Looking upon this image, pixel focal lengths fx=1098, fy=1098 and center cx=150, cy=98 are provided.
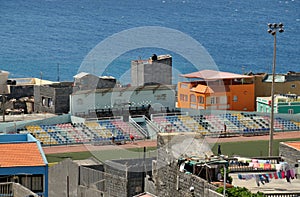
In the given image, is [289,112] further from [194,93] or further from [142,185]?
[142,185]

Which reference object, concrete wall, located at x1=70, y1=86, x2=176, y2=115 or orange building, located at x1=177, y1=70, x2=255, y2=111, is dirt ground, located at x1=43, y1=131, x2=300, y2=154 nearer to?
concrete wall, located at x1=70, y1=86, x2=176, y2=115

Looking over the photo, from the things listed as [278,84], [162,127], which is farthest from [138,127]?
[278,84]

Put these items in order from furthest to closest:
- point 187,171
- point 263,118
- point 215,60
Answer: point 215,60 < point 263,118 < point 187,171

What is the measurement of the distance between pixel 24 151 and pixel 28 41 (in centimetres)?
16312

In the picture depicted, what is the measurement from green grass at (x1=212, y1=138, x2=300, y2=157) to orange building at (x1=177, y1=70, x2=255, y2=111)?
11955 mm

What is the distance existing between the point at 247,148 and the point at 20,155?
94.0 ft

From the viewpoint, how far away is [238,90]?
256 feet

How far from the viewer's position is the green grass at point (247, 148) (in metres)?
57.2

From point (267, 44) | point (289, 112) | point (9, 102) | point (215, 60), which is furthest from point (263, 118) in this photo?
point (267, 44)

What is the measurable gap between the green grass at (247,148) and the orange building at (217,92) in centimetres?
1195

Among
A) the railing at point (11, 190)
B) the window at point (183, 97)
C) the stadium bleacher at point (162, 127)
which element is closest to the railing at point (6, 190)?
the railing at point (11, 190)

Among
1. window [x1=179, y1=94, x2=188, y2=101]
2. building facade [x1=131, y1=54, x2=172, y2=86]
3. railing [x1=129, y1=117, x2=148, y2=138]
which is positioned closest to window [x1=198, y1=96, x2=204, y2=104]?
window [x1=179, y1=94, x2=188, y2=101]

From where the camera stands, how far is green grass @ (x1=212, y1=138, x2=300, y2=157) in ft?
188

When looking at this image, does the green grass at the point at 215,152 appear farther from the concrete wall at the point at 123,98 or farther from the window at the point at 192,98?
the window at the point at 192,98
